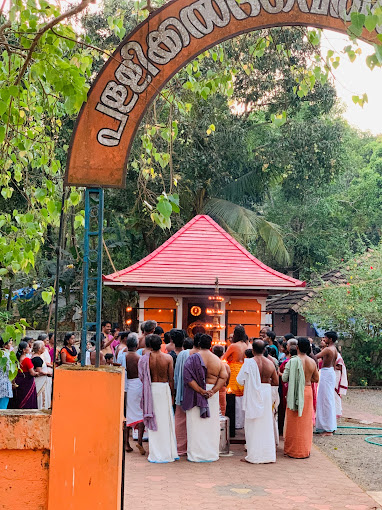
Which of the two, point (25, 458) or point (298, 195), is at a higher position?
point (298, 195)

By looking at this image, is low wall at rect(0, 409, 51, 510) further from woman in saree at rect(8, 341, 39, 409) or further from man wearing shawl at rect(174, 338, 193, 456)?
woman in saree at rect(8, 341, 39, 409)

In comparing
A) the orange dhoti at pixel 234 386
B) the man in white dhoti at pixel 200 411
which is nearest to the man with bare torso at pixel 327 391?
the orange dhoti at pixel 234 386

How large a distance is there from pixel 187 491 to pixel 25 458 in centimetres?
337

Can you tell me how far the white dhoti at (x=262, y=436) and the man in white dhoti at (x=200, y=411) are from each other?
0.45 meters

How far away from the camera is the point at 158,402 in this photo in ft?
30.2

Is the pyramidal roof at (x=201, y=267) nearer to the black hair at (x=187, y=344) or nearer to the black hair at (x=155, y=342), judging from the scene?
the black hair at (x=187, y=344)

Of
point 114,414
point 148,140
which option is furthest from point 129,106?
point 114,414

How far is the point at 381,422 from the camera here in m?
13.6

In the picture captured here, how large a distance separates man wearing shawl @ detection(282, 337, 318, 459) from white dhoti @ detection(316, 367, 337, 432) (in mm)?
2390

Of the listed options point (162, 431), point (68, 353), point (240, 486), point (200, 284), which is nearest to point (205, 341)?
point (162, 431)

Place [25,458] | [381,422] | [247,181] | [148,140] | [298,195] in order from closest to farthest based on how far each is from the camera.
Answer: [25,458]
[148,140]
[381,422]
[247,181]
[298,195]

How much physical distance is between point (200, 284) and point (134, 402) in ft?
25.7

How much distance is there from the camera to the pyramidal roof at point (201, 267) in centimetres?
1767

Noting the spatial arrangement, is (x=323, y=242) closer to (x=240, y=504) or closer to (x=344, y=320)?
(x=344, y=320)
